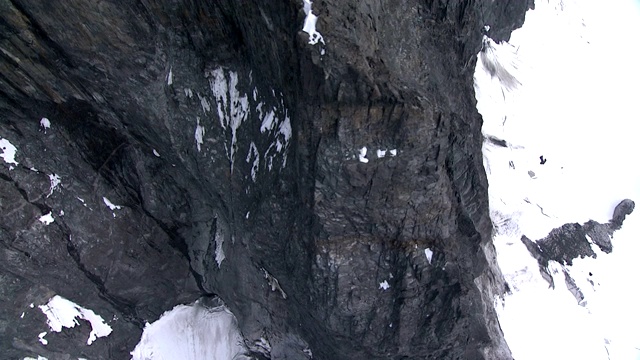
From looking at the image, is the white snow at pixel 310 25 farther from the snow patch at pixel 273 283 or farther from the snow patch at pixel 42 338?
the snow patch at pixel 42 338

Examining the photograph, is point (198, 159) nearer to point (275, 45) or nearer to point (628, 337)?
point (275, 45)

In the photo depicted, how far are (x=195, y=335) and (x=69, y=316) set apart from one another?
409 cm

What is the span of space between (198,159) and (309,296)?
4.61 meters

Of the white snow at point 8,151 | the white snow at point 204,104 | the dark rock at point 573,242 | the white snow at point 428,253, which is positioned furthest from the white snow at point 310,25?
the dark rock at point 573,242

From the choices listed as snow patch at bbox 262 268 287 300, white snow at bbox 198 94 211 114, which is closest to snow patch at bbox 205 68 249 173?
white snow at bbox 198 94 211 114

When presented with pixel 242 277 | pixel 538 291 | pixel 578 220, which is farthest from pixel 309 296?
pixel 578 220

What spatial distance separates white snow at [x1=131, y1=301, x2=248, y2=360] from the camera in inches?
614

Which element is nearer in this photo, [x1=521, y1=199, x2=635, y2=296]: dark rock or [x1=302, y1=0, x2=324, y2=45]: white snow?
[x1=302, y1=0, x2=324, y2=45]: white snow

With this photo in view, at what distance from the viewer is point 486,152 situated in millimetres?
16844

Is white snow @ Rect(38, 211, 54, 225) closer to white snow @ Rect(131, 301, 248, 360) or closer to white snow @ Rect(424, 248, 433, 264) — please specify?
white snow @ Rect(131, 301, 248, 360)

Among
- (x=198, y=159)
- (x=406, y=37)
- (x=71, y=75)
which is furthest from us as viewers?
(x=198, y=159)

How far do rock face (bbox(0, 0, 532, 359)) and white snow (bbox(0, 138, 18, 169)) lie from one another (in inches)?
2.4

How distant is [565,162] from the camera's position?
18.2 meters

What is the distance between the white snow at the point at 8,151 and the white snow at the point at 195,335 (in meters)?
6.87
